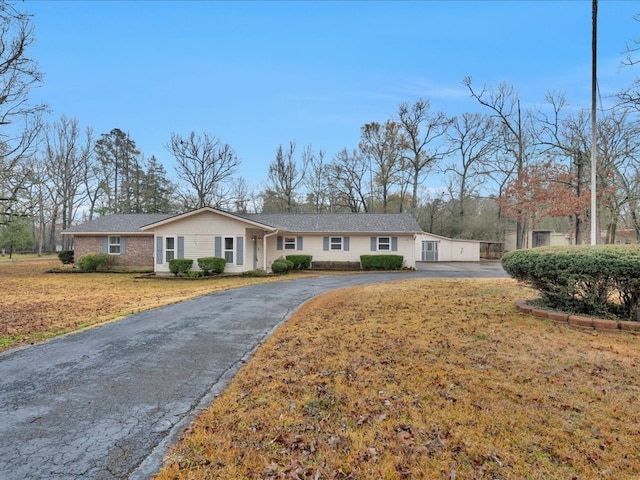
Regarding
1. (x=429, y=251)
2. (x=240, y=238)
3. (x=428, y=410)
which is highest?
(x=240, y=238)

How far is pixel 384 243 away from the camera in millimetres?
22297

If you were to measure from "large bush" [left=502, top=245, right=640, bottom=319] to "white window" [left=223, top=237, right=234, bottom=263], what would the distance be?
13985 mm

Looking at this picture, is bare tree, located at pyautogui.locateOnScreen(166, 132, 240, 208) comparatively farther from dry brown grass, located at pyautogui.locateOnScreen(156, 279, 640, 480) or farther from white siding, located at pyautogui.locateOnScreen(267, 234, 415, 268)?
dry brown grass, located at pyautogui.locateOnScreen(156, 279, 640, 480)

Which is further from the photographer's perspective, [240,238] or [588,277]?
[240,238]

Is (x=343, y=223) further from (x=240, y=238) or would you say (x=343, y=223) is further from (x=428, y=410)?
(x=428, y=410)

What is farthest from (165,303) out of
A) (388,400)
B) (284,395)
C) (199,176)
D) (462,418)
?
(199,176)

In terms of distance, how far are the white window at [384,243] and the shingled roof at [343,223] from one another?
61 cm

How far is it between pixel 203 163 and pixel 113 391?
33.5m

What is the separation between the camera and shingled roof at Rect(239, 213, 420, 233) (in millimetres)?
22188

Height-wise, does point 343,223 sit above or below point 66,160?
below

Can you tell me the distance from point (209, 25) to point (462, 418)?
14.2 metres

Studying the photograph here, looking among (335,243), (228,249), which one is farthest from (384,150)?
(228,249)

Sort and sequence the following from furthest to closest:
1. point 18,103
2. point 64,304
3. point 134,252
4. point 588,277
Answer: point 134,252
point 18,103
point 64,304
point 588,277

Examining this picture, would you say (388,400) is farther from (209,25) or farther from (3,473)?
(209,25)
